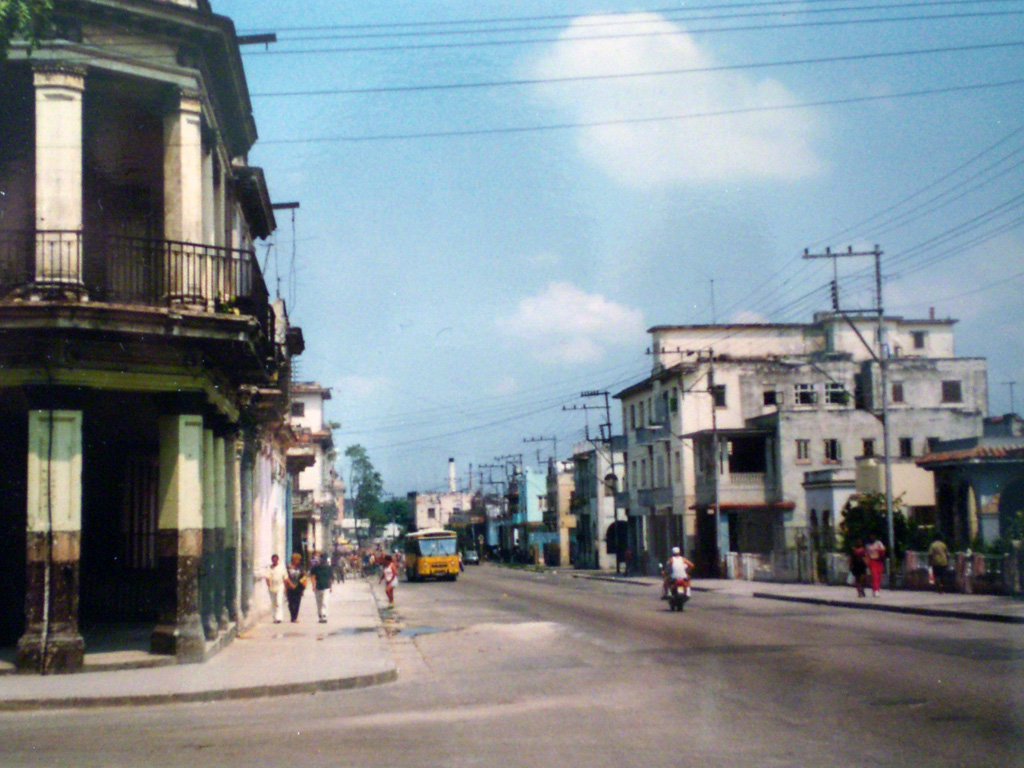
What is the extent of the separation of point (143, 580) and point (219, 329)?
9.43 m

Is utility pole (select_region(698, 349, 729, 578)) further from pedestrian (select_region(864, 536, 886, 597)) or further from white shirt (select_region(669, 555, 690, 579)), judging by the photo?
white shirt (select_region(669, 555, 690, 579))

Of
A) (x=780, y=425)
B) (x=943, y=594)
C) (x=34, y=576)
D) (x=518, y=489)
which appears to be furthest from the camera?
(x=518, y=489)

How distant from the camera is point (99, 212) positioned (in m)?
19.9

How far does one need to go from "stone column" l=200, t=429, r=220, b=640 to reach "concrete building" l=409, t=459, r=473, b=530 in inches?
6242

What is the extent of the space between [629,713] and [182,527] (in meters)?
8.94

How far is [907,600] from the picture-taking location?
31641mm

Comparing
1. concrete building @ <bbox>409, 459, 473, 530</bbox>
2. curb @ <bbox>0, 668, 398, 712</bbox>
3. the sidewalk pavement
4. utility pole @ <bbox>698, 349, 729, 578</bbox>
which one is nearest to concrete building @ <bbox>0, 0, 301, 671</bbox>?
curb @ <bbox>0, 668, 398, 712</bbox>

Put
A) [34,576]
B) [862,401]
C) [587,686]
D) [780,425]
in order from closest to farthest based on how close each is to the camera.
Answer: [587,686]
[34,576]
[780,425]
[862,401]

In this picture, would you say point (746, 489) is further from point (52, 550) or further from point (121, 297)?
point (52, 550)

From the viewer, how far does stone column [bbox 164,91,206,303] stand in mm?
18266

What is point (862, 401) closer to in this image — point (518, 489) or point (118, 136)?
point (118, 136)

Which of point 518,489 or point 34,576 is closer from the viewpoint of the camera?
point 34,576

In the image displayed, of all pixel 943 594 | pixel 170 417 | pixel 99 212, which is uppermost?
pixel 99 212

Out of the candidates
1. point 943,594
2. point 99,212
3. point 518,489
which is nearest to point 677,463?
point 943,594
